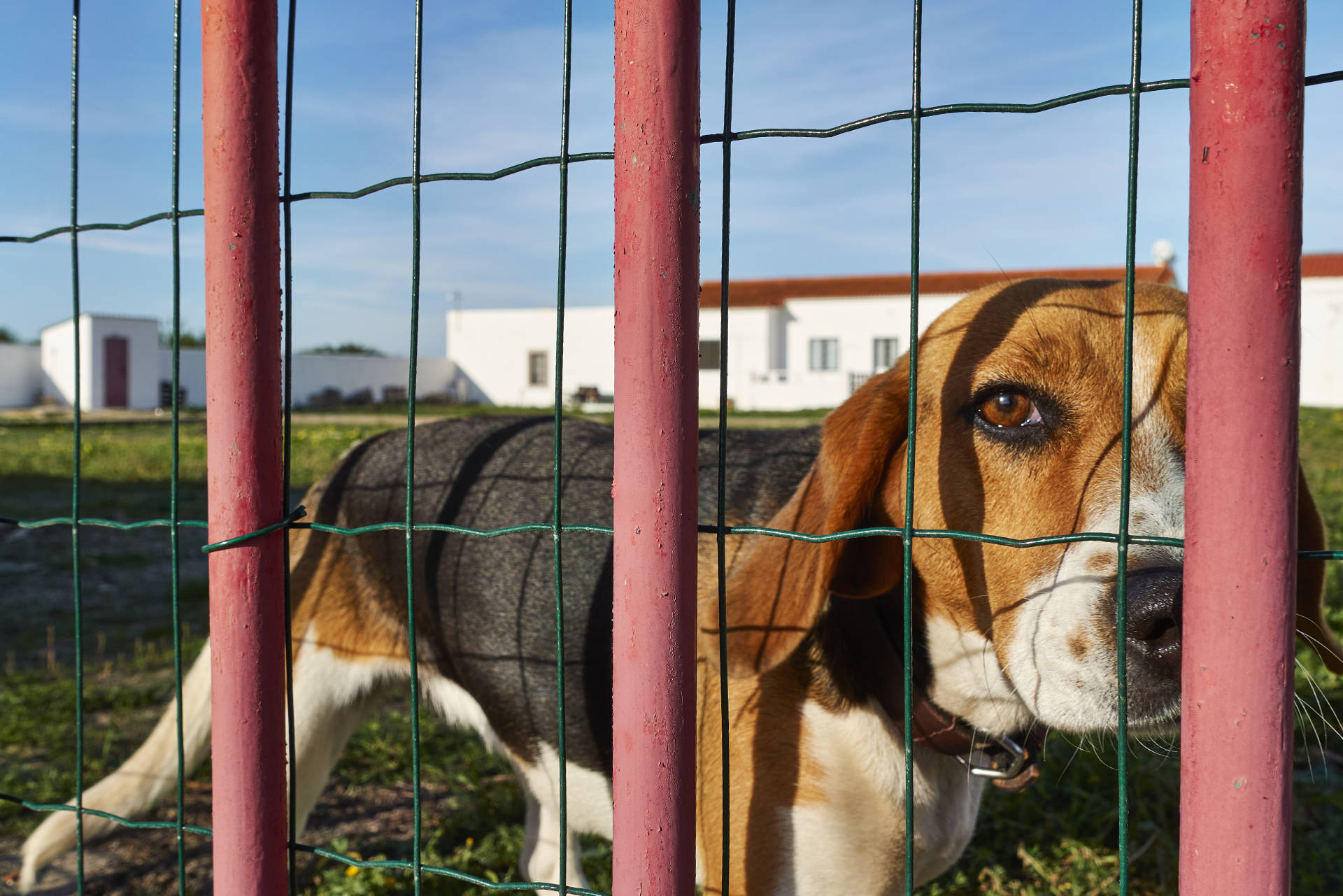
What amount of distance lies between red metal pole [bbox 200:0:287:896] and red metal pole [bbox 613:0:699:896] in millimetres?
665

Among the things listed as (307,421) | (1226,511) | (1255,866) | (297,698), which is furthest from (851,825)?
(307,421)

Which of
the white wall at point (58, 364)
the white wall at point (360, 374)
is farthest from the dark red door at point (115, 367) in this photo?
the white wall at point (360, 374)

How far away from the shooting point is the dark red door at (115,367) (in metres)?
31.5

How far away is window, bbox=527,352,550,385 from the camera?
38.3 m

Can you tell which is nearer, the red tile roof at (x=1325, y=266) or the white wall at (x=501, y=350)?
the red tile roof at (x=1325, y=266)

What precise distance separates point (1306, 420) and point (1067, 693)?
64.4 ft

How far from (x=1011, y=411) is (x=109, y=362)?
35451mm

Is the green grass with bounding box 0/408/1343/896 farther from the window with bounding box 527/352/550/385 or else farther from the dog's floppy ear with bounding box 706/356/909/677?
the window with bounding box 527/352/550/385

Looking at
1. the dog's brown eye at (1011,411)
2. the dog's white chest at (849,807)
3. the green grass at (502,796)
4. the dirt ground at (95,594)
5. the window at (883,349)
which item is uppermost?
the window at (883,349)

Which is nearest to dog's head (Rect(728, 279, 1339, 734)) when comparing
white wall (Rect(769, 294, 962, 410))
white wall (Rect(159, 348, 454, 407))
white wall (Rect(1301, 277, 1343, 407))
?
white wall (Rect(769, 294, 962, 410))

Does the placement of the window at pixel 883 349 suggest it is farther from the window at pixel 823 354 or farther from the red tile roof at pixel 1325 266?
the red tile roof at pixel 1325 266

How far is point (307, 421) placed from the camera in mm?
24953

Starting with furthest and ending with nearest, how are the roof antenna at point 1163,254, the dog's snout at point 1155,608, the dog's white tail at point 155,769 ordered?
the roof antenna at point 1163,254, the dog's white tail at point 155,769, the dog's snout at point 1155,608

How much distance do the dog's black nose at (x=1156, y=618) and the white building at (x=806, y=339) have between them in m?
24.1
